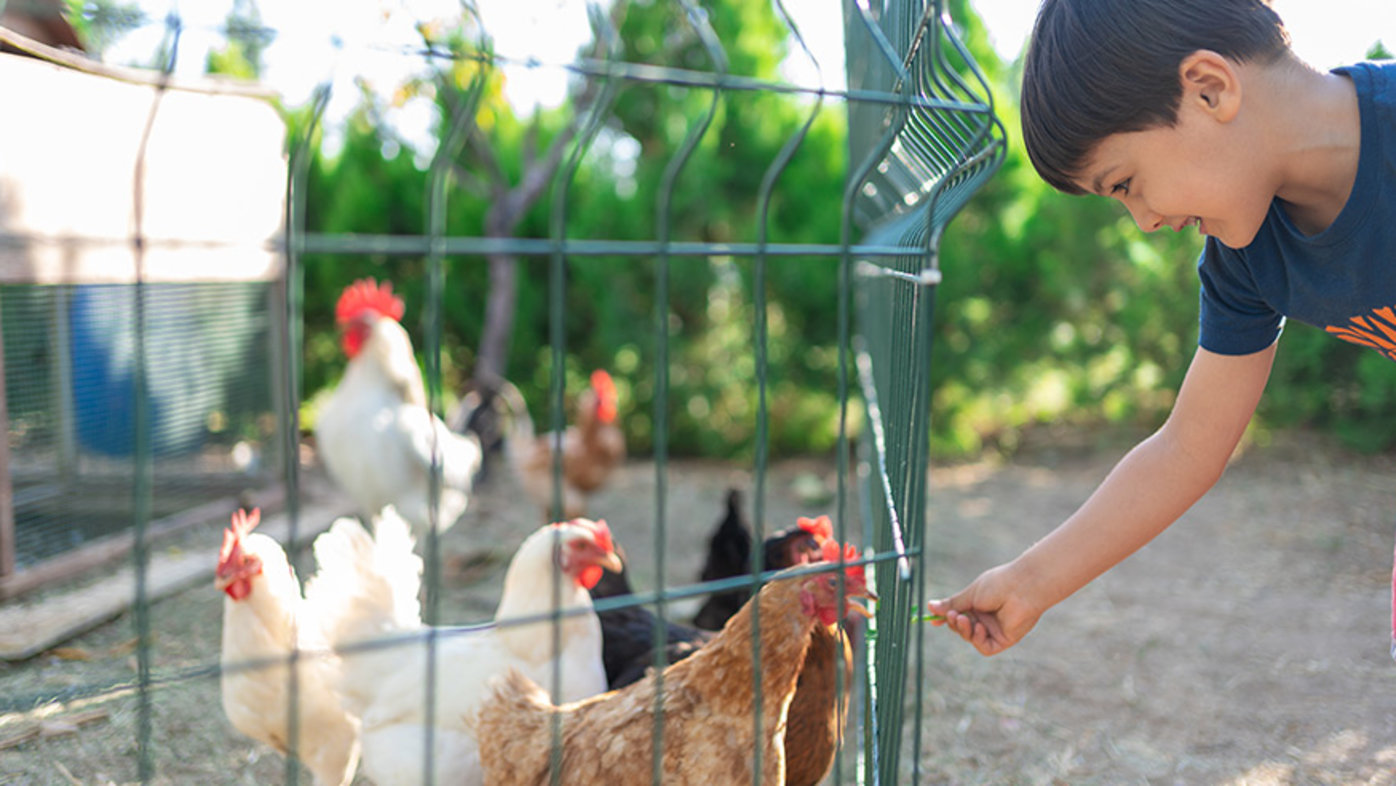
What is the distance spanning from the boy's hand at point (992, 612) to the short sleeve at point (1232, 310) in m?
0.51

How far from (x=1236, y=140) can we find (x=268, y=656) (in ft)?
7.33

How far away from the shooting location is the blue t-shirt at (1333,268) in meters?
1.20

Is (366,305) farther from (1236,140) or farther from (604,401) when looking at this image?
(1236,140)

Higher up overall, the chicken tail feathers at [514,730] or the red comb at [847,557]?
the red comb at [847,557]

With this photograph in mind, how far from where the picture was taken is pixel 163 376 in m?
4.45

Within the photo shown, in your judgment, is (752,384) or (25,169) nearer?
(25,169)

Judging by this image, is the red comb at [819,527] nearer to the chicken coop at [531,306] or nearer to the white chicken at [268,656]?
the chicken coop at [531,306]

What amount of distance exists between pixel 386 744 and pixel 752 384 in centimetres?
469

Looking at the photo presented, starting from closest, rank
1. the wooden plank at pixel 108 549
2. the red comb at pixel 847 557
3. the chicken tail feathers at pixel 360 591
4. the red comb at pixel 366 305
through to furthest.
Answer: the red comb at pixel 847 557 < the chicken tail feathers at pixel 360 591 < the wooden plank at pixel 108 549 < the red comb at pixel 366 305

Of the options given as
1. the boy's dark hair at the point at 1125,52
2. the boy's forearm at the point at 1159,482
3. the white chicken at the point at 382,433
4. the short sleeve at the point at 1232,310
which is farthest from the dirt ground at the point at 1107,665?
the boy's dark hair at the point at 1125,52

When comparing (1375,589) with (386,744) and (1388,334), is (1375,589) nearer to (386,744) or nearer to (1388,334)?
(1388,334)

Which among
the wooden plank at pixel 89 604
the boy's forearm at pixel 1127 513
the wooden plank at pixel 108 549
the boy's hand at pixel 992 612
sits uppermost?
the boy's forearm at pixel 1127 513

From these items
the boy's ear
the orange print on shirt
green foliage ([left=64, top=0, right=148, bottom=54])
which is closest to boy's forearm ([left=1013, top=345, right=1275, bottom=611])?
the orange print on shirt

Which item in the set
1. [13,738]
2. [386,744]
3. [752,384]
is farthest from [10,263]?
[752,384]
